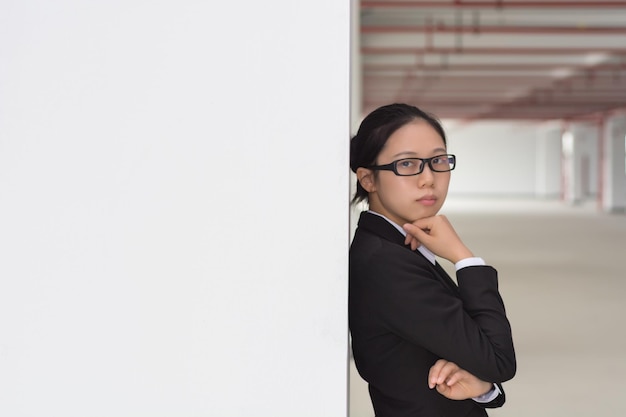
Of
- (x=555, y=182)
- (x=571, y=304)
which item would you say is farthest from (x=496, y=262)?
(x=555, y=182)

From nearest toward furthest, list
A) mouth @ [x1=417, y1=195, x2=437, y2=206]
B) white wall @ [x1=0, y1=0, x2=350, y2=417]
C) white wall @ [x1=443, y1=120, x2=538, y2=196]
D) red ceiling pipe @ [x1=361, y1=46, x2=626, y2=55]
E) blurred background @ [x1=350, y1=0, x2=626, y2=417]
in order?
white wall @ [x1=0, y1=0, x2=350, y2=417] → mouth @ [x1=417, y1=195, x2=437, y2=206] → blurred background @ [x1=350, y1=0, x2=626, y2=417] → red ceiling pipe @ [x1=361, y1=46, x2=626, y2=55] → white wall @ [x1=443, y1=120, x2=538, y2=196]

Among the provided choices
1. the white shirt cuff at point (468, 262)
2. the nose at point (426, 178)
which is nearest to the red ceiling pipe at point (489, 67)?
the nose at point (426, 178)

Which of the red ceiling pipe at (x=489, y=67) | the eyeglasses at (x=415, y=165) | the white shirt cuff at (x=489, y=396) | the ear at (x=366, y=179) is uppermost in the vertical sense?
the red ceiling pipe at (x=489, y=67)

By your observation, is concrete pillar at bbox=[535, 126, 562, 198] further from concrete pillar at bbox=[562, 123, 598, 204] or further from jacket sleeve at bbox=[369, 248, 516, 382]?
jacket sleeve at bbox=[369, 248, 516, 382]

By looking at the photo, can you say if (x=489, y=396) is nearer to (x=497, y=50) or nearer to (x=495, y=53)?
(x=497, y=50)

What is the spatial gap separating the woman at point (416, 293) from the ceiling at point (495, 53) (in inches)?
327

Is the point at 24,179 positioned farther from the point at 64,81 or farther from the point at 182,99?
the point at 182,99

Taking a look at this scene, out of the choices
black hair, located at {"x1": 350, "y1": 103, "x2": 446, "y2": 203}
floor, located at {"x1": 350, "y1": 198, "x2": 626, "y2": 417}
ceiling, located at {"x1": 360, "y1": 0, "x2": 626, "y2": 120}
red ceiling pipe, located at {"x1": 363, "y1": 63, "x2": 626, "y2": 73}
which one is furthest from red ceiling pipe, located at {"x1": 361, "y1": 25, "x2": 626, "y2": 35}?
black hair, located at {"x1": 350, "y1": 103, "x2": 446, "y2": 203}

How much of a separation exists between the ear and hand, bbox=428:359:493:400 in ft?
1.35

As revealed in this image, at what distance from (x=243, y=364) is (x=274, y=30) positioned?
64 centimetres

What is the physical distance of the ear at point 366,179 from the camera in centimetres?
187

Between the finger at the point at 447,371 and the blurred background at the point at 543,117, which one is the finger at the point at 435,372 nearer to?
the finger at the point at 447,371

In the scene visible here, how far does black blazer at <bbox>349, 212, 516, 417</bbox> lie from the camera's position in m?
1.62

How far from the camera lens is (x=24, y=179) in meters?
1.62
